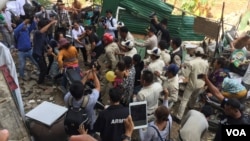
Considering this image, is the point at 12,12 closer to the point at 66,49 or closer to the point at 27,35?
the point at 27,35

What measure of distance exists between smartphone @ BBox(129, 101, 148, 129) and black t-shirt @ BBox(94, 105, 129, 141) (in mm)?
197

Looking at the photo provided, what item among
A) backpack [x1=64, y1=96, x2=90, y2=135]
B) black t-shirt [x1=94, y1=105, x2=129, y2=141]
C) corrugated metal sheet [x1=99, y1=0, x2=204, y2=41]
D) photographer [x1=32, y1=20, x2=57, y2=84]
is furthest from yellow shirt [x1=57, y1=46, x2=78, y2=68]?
corrugated metal sheet [x1=99, y1=0, x2=204, y2=41]

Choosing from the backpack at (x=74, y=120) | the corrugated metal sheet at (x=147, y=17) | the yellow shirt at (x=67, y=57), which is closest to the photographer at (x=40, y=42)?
the yellow shirt at (x=67, y=57)

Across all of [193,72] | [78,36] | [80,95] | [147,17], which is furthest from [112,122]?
[147,17]

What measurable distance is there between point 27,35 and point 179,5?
349 inches

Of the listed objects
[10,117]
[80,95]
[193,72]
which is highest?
[80,95]

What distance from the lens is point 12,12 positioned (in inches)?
434

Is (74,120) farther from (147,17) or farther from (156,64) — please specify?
→ (147,17)

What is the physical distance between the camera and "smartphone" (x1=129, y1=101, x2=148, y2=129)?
4434 millimetres

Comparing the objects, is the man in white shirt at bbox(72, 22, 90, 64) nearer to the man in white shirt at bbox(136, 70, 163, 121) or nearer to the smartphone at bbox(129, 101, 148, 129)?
the man in white shirt at bbox(136, 70, 163, 121)

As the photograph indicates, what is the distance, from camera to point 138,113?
4477mm

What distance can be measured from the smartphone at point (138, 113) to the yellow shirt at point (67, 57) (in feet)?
11.5

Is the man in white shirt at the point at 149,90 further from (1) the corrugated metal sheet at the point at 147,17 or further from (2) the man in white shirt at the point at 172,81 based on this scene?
(1) the corrugated metal sheet at the point at 147,17

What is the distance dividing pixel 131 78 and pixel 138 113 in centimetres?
213
